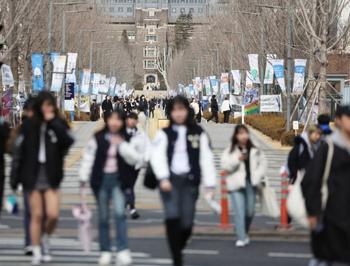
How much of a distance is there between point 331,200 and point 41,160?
3.46 metres

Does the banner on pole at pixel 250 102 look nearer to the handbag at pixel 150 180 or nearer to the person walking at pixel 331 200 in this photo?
the handbag at pixel 150 180

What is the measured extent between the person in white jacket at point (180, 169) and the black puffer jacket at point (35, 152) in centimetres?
108

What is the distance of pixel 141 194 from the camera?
1994 cm

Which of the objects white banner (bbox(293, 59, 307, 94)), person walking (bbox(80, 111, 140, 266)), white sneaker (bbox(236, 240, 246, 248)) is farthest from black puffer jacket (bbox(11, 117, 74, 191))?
white banner (bbox(293, 59, 307, 94))

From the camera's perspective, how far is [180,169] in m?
9.82

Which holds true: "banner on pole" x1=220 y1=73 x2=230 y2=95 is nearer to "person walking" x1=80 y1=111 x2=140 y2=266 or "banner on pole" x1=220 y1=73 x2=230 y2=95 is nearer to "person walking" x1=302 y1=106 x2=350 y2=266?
"person walking" x1=80 y1=111 x2=140 y2=266

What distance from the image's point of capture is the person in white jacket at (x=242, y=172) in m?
12.4

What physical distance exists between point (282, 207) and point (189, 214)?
4939 millimetres

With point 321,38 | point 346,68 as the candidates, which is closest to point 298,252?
point 321,38

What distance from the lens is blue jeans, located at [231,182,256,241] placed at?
12.4m

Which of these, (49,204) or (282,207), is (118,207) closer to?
(49,204)

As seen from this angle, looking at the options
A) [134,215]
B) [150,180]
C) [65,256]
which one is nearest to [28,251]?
[65,256]

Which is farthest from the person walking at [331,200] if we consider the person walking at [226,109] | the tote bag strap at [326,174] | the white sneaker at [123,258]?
the person walking at [226,109]

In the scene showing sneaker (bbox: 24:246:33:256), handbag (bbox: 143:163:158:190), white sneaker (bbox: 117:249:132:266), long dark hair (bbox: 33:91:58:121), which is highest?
long dark hair (bbox: 33:91:58:121)
